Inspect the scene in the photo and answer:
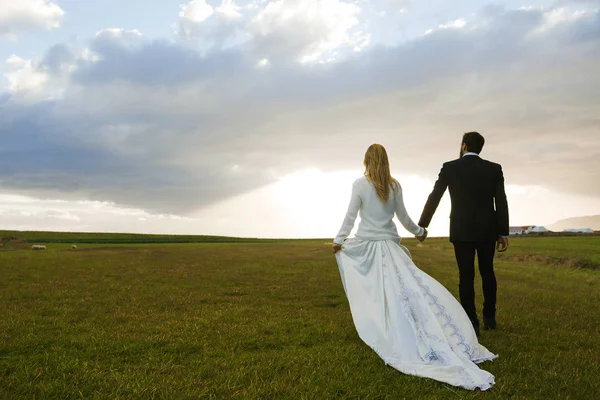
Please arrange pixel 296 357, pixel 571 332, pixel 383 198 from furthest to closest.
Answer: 1. pixel 571 332
2. pixel 383 198
3. pixel 296 357

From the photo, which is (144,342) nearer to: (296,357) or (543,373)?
(296,357)

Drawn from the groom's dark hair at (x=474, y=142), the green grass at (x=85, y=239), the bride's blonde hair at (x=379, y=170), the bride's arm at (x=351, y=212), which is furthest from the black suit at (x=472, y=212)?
the green grass at (x=85, y=239)

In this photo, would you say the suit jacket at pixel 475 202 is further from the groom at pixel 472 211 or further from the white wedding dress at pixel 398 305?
the white wedding dress at pixel 398 305

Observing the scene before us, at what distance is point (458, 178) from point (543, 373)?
3853 millimetres

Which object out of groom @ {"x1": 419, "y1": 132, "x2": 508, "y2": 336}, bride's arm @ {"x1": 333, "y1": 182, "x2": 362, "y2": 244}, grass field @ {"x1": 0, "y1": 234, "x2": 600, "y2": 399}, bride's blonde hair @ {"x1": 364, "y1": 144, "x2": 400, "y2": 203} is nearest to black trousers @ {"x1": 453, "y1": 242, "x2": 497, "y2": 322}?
groom @ {"x1": 419, "y1": 132, "x2": 508, "y2": 336}

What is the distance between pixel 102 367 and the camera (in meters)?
7.31

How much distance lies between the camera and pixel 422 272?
8352 millimetres

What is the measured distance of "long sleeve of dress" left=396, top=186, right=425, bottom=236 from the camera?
334 inches

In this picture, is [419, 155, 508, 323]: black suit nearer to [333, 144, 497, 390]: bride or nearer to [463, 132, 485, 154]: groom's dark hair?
[463, 132, 485, 154]: groom's dark hair

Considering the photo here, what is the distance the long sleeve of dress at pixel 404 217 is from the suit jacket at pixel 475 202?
23.2 inches

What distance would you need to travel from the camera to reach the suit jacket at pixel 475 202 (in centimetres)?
909

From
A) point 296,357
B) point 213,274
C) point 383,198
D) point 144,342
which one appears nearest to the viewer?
point 296,357

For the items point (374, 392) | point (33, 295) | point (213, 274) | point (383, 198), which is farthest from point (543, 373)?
point (213, 274)

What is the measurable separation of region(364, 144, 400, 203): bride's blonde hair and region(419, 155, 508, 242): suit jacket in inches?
58.8
